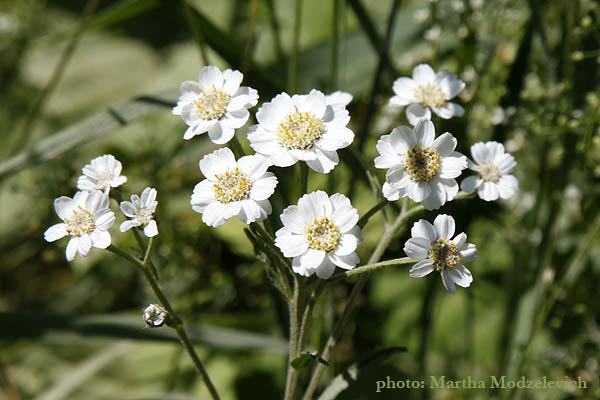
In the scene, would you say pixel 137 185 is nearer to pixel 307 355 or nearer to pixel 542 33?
pixel 307 355

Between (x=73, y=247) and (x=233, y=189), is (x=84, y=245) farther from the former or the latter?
(x=233, y=189)

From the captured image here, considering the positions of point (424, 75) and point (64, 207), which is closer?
point (64, 207)

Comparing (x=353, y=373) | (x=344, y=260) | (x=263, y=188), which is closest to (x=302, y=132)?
(x=263, y=188)

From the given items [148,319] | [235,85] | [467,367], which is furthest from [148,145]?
[467,367]

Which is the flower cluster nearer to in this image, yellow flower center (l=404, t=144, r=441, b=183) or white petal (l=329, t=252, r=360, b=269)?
white petal (l=329, t=252, r=360, b=269)

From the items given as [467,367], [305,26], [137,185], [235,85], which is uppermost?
[305,26]

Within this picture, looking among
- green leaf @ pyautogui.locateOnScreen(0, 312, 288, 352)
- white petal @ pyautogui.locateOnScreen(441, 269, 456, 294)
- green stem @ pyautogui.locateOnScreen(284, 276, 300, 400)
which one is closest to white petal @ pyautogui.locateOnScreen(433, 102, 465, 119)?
white petal @ pyautogui.locateOnScreen(441, 269, 456, 294)

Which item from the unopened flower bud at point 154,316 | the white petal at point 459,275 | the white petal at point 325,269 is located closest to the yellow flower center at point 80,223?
the unopened flower bud at point 154,316
